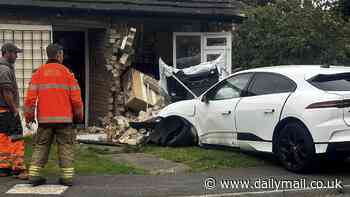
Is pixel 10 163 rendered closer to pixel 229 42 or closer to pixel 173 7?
pixel 173 7

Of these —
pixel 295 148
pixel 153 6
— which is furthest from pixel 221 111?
pixel 153 6

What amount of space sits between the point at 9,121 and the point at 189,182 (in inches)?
107

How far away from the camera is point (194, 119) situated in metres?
11.3

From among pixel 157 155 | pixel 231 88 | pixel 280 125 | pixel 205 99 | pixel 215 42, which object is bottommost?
pixel 157 155

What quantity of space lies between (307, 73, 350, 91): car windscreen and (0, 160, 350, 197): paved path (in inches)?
49.9

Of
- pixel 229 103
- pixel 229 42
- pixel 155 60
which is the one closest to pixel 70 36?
pixel 155 60

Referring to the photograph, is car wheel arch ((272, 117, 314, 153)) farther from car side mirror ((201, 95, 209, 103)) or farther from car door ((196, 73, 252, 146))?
car side mirror ((201, 95, 209, 103))

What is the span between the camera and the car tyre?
344 inches

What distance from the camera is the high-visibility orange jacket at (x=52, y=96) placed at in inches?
320

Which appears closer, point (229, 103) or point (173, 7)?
point (229, 103)

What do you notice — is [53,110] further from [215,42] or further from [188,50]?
[215,42]

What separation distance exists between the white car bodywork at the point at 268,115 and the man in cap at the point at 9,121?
3417 millimetres

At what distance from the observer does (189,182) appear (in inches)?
337

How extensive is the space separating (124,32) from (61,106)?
6.53 meters
